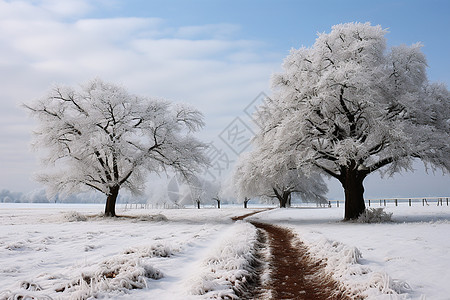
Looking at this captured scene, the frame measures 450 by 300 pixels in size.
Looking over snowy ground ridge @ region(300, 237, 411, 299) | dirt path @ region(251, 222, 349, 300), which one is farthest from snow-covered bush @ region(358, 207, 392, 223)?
snowy ground ridge @ region(300, 237, 411, 299)

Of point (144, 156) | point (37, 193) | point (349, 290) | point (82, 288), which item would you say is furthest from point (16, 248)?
point (37, 193)

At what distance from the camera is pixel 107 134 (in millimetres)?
23062

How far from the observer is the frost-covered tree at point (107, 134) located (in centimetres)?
2370

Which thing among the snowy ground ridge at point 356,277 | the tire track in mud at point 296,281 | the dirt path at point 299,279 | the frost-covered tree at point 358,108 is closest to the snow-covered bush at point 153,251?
the tire track in mud at point 296,281

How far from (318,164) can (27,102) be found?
21.2 m

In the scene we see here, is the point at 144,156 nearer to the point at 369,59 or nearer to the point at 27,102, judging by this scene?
the point at 27,102

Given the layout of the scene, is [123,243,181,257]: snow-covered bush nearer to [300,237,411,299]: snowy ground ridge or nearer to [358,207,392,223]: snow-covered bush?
[300,237,411,299]: snowy ground ridge

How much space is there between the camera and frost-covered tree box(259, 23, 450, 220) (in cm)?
1742

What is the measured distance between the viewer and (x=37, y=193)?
500 ft

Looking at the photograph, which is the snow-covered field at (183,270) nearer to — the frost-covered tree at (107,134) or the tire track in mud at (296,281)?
the tire track in mud at (296,281)

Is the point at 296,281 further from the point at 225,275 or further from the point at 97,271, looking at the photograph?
the point at 97,271

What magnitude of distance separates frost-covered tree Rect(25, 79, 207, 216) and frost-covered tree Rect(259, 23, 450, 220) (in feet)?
26.4

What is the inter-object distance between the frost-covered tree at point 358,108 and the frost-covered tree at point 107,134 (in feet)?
26.4

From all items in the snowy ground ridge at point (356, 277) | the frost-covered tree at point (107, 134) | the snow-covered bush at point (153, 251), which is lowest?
the snow-covered bush at point (153, 251)
